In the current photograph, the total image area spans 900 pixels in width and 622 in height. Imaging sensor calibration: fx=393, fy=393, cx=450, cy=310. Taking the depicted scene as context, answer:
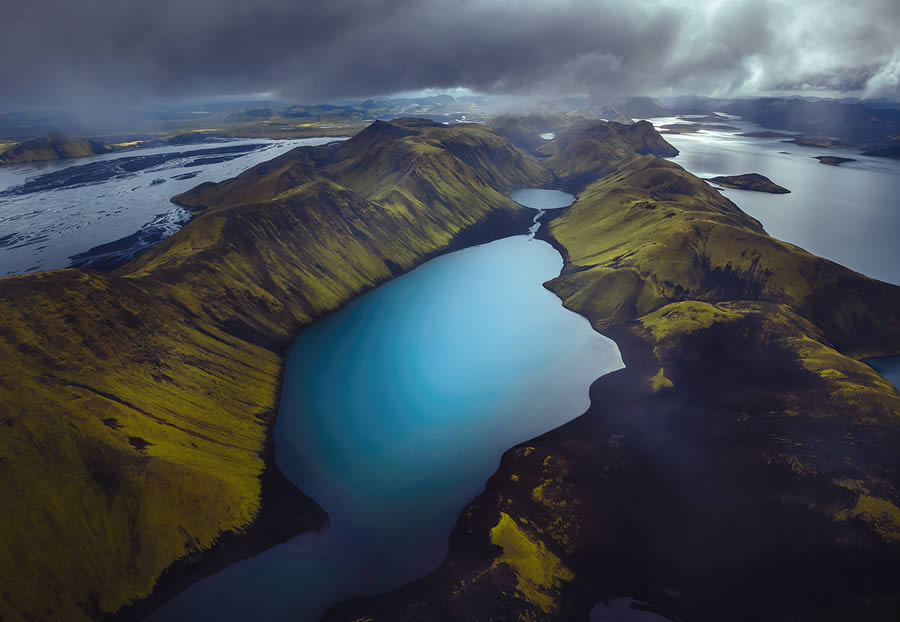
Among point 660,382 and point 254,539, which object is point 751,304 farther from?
point 254,539

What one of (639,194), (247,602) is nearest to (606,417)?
(247,602)

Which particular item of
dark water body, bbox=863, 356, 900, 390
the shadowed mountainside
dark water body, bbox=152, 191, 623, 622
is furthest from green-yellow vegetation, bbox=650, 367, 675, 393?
dark water body, bbox=863, 356, 900, 390

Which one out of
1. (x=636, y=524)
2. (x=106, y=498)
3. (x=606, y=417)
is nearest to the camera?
(x=106, y=498)

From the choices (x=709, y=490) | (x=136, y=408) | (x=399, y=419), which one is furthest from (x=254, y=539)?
(x=709, y=490)

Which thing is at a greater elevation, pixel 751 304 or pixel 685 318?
pixel 751 304

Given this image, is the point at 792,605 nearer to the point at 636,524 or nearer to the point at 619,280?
the point at 636,524

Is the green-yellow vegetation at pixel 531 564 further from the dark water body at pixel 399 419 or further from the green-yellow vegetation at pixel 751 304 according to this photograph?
the green-yellow vegetation at pixel 751 304
